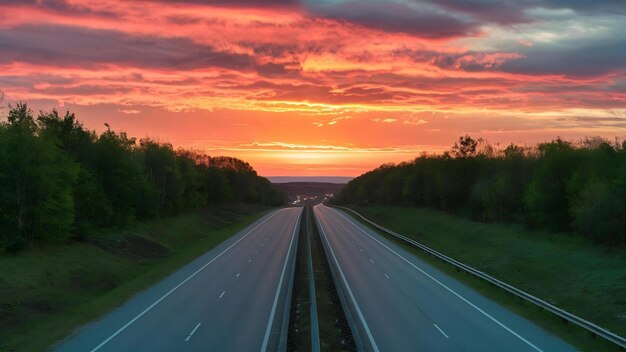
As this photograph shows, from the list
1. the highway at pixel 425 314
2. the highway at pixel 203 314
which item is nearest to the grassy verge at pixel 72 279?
the highway at pixel 203 314

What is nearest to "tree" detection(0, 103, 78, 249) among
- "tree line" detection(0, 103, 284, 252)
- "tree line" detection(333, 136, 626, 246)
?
"tree line" detection(0, 103, 284, 252)

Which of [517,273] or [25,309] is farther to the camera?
[517,273]

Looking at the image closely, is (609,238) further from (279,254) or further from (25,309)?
(25,309)

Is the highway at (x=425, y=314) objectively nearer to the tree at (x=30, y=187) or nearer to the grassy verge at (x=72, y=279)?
the grassy verge at (x=72, y=279)

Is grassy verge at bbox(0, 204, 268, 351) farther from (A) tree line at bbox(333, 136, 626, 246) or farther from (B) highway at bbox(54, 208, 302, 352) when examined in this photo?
(A) tree line at bbox(333, 136, 626, 246)

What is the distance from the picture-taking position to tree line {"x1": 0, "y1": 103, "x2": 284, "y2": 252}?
45.7m

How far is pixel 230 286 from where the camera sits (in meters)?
37.5

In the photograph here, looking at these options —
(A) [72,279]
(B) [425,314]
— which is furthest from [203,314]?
(A) [72,279]

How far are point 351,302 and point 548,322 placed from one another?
1042 centimetres

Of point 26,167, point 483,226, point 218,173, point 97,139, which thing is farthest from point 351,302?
point 218,173

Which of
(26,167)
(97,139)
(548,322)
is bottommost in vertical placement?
(548,322)

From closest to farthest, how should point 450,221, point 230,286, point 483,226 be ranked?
point 230,286, point 483,226, point 450,221

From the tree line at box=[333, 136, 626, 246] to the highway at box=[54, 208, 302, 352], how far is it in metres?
26.8

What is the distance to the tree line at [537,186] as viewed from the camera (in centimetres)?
4819
